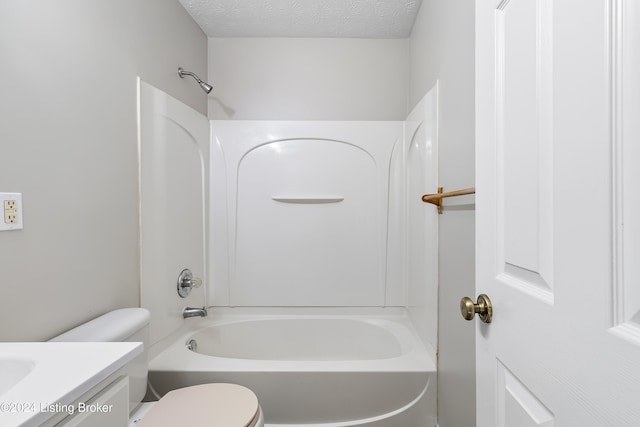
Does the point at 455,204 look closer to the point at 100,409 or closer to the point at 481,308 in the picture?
the point at 481,308

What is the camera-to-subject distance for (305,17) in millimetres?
1934

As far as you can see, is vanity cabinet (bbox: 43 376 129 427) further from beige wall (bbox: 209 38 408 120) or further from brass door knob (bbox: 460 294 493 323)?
beige wall (bbox: 209 38 408 120)


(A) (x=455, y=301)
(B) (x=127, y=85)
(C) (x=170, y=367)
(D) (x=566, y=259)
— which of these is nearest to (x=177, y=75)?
(B) (x=127, y=85)

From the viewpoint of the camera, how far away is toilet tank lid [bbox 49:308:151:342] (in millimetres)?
1014

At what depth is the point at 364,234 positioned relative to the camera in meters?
2.17

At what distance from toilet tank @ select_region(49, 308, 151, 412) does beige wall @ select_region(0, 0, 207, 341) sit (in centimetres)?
7

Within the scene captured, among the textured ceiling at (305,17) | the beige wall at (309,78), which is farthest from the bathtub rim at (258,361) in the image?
the textured ceiling at (305,17)

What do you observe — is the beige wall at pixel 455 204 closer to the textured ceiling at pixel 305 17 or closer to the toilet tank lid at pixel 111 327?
the textured ceiling at pixel 305 17

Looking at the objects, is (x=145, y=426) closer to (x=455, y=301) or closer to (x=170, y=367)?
(x=170, y=367)

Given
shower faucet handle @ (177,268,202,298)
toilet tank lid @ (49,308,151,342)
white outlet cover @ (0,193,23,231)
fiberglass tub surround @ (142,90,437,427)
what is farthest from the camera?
fiberglass tub surround @ (142,90,437,427)

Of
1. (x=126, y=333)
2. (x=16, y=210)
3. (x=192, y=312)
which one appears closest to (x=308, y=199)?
(x=192, y=312)

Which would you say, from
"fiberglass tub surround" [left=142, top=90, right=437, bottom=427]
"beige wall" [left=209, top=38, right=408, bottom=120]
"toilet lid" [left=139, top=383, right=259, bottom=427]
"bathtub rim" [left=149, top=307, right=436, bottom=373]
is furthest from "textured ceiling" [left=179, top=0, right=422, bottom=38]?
"toilet lid" [left=139, top=383, right=259, bottom=427]

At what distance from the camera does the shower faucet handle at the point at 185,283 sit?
1779 millimetres

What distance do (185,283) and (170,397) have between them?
696 millimetres
